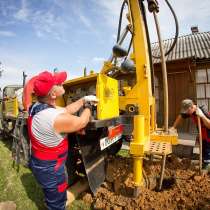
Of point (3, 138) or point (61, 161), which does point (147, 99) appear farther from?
point (3, 138)

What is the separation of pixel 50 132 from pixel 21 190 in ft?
7.66

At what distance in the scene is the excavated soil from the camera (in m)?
3.22

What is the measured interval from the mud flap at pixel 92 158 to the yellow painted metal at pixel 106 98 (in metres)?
0.37

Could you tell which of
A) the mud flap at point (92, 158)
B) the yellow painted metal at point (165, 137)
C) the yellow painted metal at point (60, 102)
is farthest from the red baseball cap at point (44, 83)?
the yellow painted metal at point (60, 102)

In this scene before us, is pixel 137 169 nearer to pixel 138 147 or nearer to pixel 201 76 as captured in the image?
pixel 138 147

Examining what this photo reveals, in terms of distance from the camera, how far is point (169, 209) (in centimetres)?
312

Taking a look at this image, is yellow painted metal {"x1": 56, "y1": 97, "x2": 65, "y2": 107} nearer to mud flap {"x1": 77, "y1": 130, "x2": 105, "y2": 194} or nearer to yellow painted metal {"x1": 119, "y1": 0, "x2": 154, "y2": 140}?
mud flap {"x1": 77, "y1": 130, "x2": 105, "y2": 194}

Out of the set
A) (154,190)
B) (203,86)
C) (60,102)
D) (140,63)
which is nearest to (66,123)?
(140,63)

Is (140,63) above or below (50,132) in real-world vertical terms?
above

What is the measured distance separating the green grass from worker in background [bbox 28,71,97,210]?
1075mm

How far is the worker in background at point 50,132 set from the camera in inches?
94.1

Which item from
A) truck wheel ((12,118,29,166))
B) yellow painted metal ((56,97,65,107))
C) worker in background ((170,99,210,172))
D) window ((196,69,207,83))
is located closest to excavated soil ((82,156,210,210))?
worker in background ((170,99,210,172))

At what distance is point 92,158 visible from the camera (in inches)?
146

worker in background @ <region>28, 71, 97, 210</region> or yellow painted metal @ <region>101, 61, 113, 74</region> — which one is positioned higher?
yellow painted metal @ <region>101, 61, 113, 74</region>
